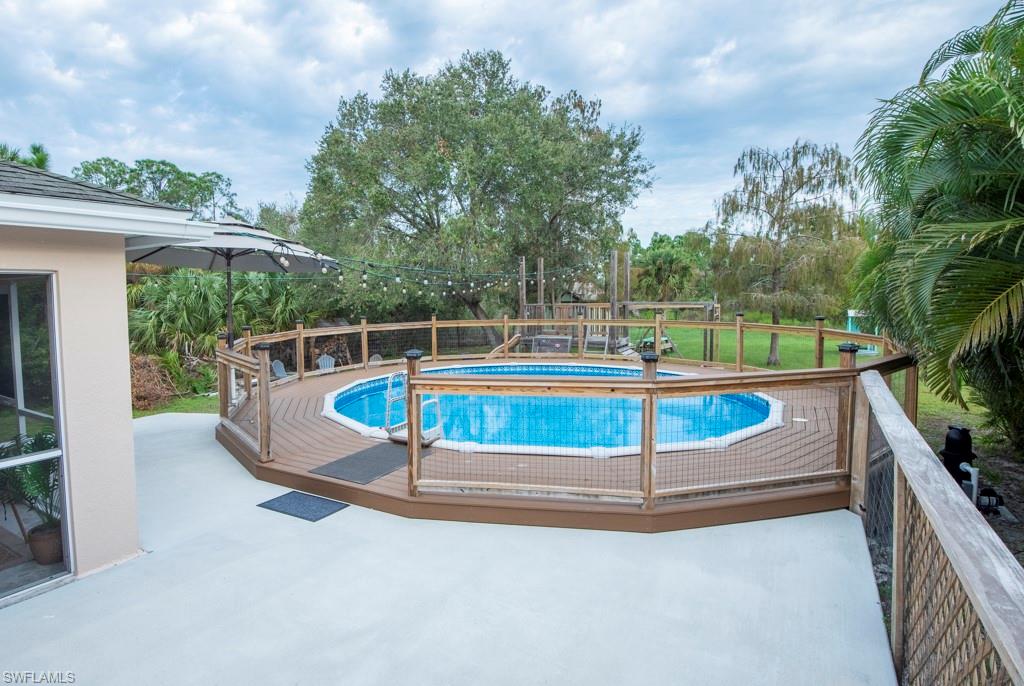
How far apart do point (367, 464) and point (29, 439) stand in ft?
7.75

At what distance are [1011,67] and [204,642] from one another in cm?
571

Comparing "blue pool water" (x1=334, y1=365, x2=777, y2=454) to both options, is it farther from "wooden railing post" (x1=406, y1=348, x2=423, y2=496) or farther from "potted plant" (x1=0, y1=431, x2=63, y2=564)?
"potted plant" (x1=0, y1=431, x2=63, y2=564)

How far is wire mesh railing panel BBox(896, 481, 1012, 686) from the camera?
126 centimetres

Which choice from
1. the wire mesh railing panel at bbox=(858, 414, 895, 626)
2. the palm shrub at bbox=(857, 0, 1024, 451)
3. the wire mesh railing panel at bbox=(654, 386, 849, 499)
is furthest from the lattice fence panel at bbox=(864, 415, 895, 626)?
the palm shrub at bbox=(857, 0, 1024, 451)

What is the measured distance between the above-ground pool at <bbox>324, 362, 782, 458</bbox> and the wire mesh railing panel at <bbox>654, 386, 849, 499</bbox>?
2 centimetres

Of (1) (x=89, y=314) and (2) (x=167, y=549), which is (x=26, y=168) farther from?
(2) (x=167, y=549)

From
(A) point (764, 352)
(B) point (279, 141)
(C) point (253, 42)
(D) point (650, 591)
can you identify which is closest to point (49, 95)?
(B) point (279, 141)

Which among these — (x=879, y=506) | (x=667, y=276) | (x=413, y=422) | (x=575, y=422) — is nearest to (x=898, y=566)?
(x=879, y=506)

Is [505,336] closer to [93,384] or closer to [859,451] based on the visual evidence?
[859,451]

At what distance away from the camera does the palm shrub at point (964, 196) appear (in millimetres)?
3133

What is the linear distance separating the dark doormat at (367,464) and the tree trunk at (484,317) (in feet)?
29.6

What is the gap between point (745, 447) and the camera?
16.1 feet

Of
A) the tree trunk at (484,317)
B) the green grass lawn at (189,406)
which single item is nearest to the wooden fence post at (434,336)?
the tree trunk at (484,317)

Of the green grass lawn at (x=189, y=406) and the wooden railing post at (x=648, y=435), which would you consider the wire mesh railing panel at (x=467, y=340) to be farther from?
the wooden railing post at (x=648, y=435)
